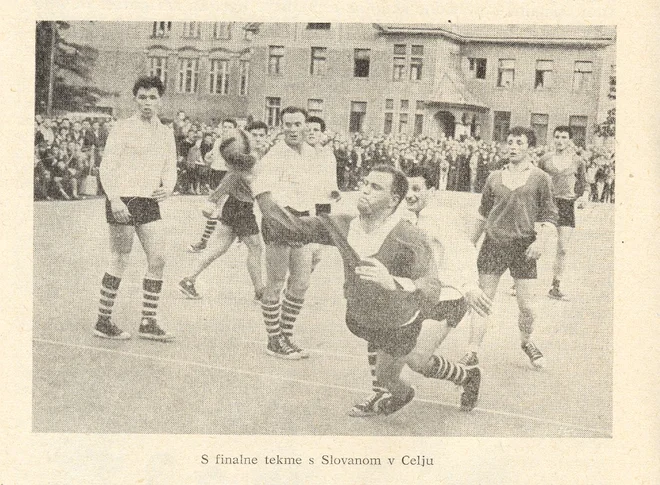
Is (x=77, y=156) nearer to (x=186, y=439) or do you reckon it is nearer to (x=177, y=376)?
(x=177, y=376)

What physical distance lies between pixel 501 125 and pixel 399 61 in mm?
455

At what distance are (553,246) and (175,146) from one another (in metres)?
1.46

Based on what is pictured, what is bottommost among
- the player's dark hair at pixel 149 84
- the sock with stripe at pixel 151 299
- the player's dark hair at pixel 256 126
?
the sock with stripe at pixel 151 299

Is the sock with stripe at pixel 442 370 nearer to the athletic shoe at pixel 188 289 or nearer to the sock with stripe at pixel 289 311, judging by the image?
the sock with stripe at pixel 289 311

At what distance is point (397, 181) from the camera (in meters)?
3.51

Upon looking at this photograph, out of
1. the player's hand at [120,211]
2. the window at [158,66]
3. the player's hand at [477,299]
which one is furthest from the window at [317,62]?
the player's hand at [477,299]

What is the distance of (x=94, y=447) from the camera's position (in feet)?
11.4

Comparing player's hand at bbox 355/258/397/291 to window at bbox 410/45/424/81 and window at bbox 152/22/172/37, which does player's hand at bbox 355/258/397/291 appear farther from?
window at bbox 152/22/172/37

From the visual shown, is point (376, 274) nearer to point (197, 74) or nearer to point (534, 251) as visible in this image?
point (534, 251)

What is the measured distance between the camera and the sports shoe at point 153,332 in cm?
358

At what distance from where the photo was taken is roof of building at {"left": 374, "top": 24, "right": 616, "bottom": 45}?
3516 millimetres

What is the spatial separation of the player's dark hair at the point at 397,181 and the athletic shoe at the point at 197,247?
27.8 inches

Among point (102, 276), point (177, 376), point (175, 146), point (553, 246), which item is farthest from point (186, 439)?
point (553, 246)

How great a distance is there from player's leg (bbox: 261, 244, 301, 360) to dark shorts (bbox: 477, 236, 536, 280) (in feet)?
2.40
